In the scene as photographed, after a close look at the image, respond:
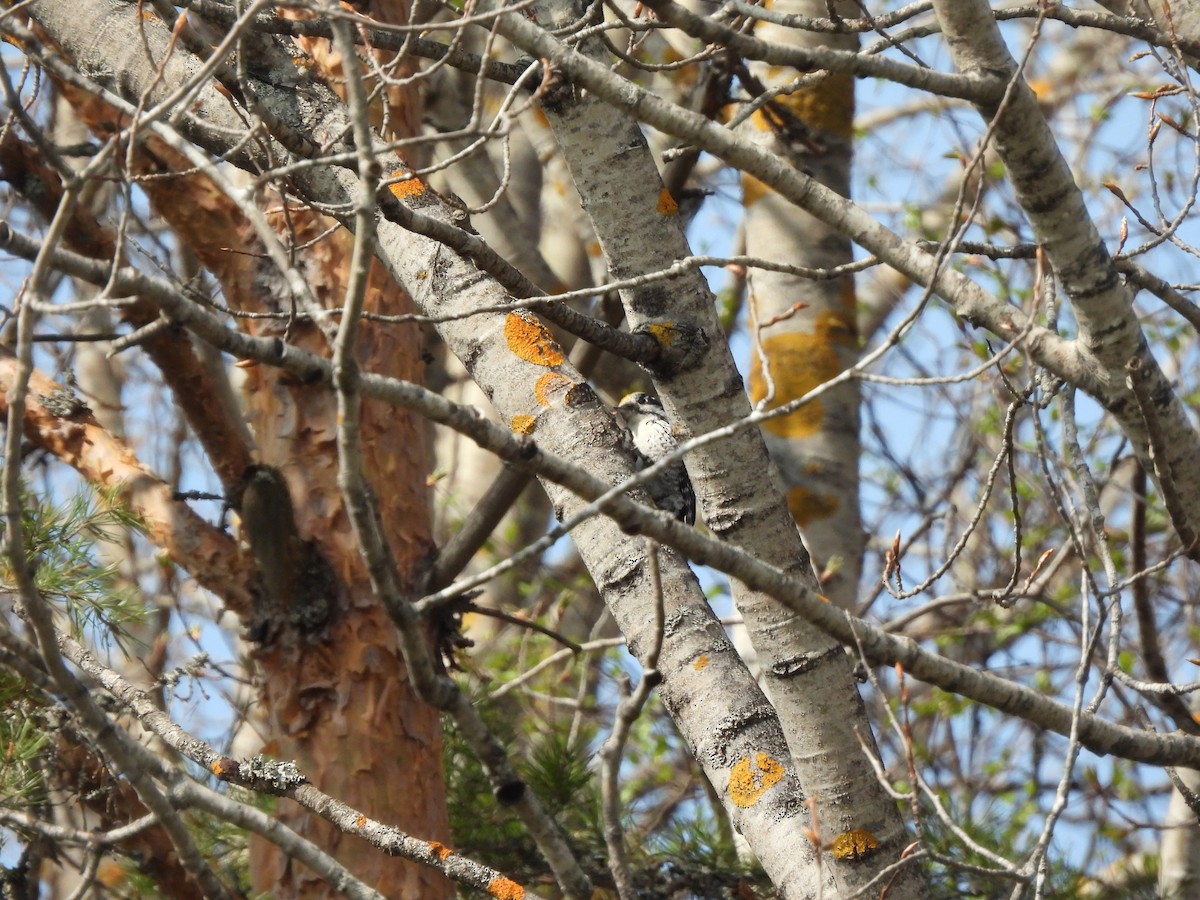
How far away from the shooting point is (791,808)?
1890mm

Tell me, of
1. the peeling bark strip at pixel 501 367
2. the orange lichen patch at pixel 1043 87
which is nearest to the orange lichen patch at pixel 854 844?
the peeling bark strip at pixel 501 367

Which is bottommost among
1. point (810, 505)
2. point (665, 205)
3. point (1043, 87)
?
point (665, 205)

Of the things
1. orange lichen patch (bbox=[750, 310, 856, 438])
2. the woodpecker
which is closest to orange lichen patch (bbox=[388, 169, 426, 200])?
orange lichen patch (bbox=[750, 310, 856, 438])

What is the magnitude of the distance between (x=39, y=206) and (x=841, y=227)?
2191mm

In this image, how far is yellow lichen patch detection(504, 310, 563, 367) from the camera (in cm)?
212

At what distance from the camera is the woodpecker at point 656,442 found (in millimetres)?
4309

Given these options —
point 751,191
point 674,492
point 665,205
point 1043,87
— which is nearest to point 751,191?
point 751,191

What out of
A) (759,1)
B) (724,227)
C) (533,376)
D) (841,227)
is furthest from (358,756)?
(724,227)

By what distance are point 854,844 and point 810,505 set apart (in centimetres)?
215

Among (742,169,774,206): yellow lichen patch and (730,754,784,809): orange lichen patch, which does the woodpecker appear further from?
(730,754,784,809): orange lichen patch

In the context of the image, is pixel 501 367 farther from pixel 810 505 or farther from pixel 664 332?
pixel 810 505

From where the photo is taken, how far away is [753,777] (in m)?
1.91

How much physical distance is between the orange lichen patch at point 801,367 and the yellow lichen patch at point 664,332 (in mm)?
1858

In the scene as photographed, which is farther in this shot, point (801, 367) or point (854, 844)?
point (801, 367)
